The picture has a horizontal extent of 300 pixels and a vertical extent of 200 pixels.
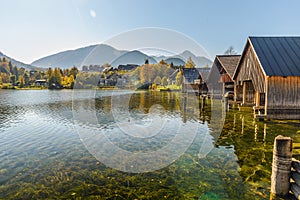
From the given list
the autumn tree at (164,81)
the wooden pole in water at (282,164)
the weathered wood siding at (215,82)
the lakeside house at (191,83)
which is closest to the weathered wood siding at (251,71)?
the wooden pole in water at (282,164)

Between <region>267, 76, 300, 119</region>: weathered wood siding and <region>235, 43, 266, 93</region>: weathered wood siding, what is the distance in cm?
89

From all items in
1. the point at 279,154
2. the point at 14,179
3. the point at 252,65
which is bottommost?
the point at 14,179

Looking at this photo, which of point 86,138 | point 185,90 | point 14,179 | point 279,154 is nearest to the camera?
point 279,154

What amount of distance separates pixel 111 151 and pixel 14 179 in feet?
13.4

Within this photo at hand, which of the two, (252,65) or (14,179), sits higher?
(252,65)

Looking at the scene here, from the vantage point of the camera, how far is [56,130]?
14.1 m

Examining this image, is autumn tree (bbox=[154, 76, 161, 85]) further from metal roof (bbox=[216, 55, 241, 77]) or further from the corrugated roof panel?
the corrugated roof panel

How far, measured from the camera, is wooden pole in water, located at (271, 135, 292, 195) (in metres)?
4.90

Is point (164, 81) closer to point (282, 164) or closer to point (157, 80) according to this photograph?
point (157, 80)

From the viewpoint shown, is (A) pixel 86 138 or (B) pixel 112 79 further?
(B) pixel 112 79

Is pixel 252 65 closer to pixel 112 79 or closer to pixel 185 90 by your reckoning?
pixel 185 90

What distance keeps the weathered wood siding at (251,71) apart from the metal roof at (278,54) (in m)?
0.90

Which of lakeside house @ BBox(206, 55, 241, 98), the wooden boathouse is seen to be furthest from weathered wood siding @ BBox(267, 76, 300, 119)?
lakeside house @ BBox(206, 55, 241, 98)

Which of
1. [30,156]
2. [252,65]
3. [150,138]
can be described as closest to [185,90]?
[252,65]
